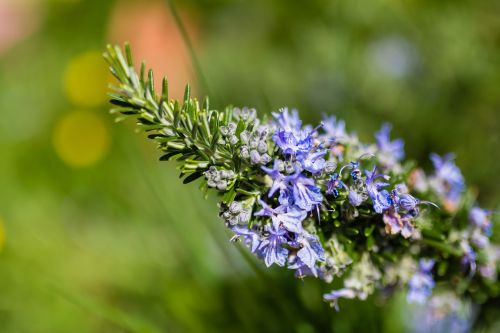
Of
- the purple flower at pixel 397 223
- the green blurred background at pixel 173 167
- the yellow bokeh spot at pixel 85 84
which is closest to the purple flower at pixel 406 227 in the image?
the purple flower at pixel 397 223

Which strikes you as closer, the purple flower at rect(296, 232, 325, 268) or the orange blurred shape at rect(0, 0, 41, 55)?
the purple flower at rect(296, 232, 325, 268)

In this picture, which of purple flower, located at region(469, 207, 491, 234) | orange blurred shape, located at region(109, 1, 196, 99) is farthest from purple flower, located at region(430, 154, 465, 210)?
orange blurred shape, located at region(109, 1, 196, 99)

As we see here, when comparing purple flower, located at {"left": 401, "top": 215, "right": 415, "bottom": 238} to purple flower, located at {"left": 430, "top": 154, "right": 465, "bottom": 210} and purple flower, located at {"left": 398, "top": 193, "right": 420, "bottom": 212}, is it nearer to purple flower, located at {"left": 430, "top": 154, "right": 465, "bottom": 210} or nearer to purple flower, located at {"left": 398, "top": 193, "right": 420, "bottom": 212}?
purple flower, located at {"left": 398, "top": 193, "right": 420, "bottom": 212}

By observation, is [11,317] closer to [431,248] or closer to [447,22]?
[431,248]

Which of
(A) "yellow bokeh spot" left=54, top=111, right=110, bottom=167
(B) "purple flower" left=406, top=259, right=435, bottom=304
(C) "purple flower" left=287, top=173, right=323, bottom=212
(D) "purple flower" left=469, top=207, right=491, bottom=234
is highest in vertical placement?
(A) "yellow bokeh spot" left=54, top=111, right=110, bottom=167

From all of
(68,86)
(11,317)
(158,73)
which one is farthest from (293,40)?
(11,317)

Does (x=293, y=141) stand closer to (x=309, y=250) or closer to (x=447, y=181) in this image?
(x=309, y=250)

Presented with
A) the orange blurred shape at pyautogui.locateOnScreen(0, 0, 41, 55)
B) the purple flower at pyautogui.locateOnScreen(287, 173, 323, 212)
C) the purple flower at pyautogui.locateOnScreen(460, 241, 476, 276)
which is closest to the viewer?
the purple flower at pyautogui.locateOnScreen(287, 173, 323, 212)

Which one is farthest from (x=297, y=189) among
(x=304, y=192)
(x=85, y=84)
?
(x=85, y=84)
